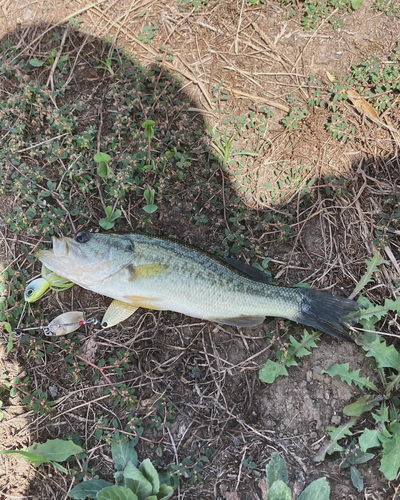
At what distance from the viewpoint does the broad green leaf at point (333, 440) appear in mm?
3461

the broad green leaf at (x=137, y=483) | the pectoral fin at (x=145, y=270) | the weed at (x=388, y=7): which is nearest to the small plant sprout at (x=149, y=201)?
the pectoral fin at (x=145, y=270)

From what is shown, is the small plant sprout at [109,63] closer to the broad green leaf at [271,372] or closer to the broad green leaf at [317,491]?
the broad green leaf at [271,372]

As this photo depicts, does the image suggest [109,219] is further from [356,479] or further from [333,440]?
[356,479]

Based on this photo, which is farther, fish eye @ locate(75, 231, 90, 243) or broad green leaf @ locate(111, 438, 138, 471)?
fish eye @ locate(75, 231, 90, 243)

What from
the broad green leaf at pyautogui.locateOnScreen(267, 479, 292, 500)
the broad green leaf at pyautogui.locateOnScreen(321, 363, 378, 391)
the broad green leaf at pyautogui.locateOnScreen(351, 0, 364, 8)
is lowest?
the broad green leaf at pyautogui.locateOnScreen(267, 479, 292, 500)

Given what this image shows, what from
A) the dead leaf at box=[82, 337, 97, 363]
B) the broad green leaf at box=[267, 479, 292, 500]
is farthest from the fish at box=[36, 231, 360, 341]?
the broad green leaf at box=[267, 479, 292, 500]

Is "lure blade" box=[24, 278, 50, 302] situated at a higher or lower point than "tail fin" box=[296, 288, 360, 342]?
lower

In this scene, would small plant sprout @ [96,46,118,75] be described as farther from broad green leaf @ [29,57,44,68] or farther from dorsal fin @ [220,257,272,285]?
dorsal fin @ [220,257,272,285]

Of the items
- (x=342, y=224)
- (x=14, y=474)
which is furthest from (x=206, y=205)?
(x=14, y=474)

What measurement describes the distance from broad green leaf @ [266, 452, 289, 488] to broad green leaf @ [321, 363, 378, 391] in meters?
0.87

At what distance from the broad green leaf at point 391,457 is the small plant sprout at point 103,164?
11.7 ft

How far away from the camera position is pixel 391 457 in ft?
11.0

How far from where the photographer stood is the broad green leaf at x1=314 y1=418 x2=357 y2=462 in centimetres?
346

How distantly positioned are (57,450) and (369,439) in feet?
9.02
